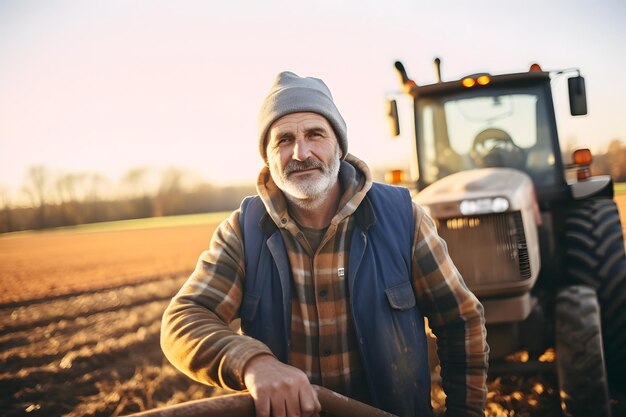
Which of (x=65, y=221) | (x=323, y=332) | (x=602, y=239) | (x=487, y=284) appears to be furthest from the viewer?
(x=65, y=221)

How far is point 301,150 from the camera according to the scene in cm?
203

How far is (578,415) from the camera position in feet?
9.80

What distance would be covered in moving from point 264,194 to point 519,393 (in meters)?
2.89

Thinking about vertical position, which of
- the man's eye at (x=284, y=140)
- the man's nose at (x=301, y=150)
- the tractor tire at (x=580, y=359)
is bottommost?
the tractor tire at (x=580, y=359)

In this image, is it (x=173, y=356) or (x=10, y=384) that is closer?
(x=173, y=356)

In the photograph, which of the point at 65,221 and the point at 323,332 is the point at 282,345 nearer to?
the point at 323,332

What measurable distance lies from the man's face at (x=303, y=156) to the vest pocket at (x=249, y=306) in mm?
424

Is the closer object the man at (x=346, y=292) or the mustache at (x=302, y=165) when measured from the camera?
the man at (x=346, y=292)

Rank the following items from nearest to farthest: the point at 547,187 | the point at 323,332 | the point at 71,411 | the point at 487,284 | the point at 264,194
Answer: the point at 323,332
the point at 264,194
the point at 487,284
the point at 547,187
the point at 71,411

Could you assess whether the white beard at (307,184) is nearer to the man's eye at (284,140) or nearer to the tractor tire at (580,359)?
the man's eye at (284,140)

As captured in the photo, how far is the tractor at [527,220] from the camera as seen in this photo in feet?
10.4

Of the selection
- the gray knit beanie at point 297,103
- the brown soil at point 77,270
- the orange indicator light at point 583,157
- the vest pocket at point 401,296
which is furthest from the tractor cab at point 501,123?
the brown soil at point 77,270

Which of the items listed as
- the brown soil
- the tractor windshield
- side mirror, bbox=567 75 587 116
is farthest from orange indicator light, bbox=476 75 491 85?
the brown soil

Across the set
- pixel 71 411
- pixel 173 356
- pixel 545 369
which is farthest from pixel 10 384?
pixel 545 369
